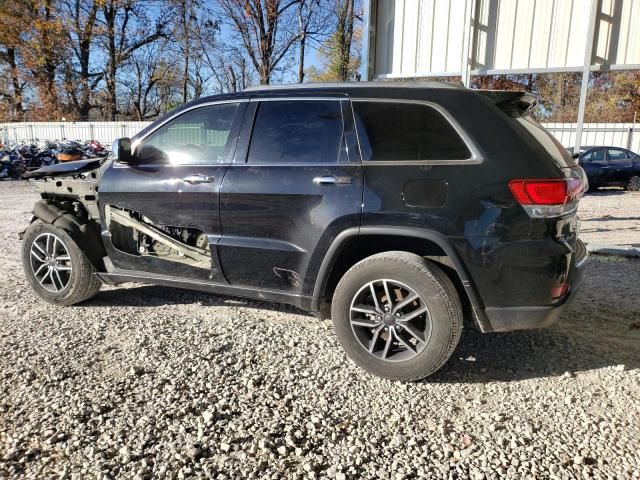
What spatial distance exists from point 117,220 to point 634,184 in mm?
17340

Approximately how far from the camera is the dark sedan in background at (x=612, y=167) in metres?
16.1

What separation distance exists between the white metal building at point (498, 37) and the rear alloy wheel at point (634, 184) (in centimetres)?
1117

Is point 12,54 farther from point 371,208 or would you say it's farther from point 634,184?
point 371,208

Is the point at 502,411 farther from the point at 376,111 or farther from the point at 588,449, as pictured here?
the point at 376,111

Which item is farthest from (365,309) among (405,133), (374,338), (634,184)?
(634,184)

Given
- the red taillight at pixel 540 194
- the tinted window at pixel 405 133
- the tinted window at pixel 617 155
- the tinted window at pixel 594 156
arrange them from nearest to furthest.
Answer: the red taillight at pixel 540 194 < the tinted window at pixel 405 133 < the tinted window at pixel 617 155 < the tinted window at pixel 594 156

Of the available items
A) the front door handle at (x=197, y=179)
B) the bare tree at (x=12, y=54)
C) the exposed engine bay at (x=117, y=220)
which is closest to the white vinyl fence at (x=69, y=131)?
the bare tree at (x=12, y=54)

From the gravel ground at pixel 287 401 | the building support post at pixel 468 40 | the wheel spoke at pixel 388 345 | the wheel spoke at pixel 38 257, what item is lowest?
the gravel ground at pixel 287 401

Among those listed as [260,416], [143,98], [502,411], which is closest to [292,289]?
[260,416]

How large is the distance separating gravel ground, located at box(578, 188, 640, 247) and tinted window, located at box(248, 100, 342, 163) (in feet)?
18.7

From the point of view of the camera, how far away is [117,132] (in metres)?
26.4

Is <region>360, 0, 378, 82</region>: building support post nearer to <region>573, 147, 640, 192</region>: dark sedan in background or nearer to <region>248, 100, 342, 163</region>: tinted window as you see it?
<region>248, 100, 342, 163</region>: tinted window

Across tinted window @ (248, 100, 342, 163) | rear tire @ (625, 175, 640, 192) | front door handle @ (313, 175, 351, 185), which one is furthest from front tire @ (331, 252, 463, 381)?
rear tire @ (625, 175, 640, 192)

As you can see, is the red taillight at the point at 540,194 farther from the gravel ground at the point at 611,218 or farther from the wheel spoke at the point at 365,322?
the gravel ground at the point at 611,218
